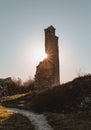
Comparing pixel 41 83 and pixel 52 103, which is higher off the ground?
pixel 41 83

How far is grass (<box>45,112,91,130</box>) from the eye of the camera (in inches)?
754

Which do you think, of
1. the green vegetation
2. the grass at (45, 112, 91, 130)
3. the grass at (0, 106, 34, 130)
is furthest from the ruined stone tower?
the grass at (45, 112, 91, 130)

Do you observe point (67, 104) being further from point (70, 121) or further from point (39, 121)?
point (70, 121)

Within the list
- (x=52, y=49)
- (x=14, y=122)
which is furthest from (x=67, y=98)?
(x=52, y=49)

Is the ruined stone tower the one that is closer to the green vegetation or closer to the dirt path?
the green vegetation

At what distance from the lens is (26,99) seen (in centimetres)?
3175

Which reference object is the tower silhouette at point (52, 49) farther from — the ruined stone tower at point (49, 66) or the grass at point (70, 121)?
the grass at point (70, 121)

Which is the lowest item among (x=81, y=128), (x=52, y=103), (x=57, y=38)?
(x=81, y=128)

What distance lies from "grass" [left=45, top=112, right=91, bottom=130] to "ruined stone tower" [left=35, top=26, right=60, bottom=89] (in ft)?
45.9

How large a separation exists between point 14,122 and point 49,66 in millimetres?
17199

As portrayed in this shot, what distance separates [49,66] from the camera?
38.1 m

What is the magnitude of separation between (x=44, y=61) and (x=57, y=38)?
396 centimetres

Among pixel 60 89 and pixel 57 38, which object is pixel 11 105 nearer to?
pixel 60 89

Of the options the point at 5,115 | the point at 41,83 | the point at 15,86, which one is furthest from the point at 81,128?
the point at 15,86
